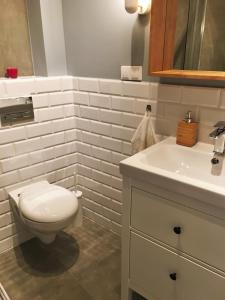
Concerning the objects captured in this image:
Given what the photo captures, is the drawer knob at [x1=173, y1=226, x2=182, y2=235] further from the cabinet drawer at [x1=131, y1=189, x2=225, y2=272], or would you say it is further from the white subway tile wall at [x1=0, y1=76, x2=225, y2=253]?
the white subway tile wall at [x1=0, y1=76, x2=225, y2=253]

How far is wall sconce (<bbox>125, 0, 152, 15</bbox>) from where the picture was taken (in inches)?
49.9

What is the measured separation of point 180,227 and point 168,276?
27 cm

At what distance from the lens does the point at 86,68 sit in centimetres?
173

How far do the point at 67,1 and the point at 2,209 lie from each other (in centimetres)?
141

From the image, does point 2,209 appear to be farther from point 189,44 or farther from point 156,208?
point 189,44

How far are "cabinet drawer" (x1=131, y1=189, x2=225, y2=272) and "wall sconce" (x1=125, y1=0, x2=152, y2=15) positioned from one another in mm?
877

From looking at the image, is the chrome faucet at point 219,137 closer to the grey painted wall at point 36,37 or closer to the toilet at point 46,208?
the toilet at point 46,208

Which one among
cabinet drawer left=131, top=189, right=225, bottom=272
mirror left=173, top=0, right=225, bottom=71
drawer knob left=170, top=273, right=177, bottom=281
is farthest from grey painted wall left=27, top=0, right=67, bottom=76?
drawer knob left=170, top=273, right=177, bottom=281

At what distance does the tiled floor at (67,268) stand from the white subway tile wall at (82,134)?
0.13 meters

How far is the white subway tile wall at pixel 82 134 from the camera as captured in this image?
4.88 ft

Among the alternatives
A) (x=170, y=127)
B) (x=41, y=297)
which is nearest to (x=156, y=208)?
(x=170, y=127)

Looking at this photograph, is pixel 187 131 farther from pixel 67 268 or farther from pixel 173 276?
pixel 67 268

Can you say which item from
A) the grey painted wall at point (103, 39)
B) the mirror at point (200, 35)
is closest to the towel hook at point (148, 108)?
the grey painted wall at point (103, 39)

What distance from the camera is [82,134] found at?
1.94 meters
